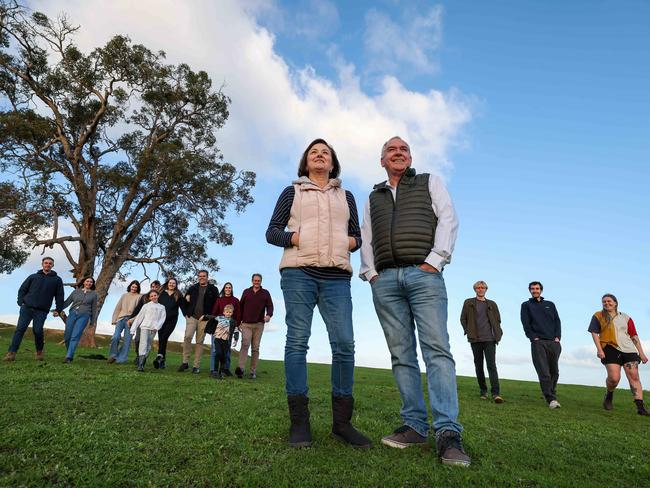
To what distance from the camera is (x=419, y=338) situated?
3932 millimetres

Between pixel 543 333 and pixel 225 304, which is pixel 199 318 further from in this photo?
pixel 543 333

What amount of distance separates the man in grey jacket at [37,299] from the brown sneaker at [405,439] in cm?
1124

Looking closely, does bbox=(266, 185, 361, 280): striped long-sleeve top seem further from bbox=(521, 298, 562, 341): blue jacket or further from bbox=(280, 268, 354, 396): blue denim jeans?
bbox=(521, 298, 562, 341): blue jacket

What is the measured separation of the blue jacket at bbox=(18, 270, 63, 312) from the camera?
1166 cm

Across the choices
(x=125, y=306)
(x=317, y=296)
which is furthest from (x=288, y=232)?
(x=125, y=306)

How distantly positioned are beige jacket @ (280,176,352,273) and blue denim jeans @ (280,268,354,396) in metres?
0.16

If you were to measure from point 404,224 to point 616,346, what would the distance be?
8150mm

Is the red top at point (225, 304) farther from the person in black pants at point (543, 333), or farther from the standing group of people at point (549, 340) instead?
the person in black pants at point (543, 333)

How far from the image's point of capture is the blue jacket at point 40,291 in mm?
11664

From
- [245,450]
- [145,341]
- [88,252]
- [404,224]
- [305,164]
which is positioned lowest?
[245,450]

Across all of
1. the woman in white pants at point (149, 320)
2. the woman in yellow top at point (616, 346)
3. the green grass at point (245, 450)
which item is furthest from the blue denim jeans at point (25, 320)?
the woman in yellow top at point (616, 346)

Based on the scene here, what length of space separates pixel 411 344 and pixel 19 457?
3151 mm

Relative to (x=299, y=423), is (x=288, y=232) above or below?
above

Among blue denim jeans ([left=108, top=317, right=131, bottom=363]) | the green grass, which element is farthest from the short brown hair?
blue denim jeans ([left=108, top=317, right=131, bottom=363])
